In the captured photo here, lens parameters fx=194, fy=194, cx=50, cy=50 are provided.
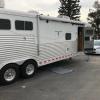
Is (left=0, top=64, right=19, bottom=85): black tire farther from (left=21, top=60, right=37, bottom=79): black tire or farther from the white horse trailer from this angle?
(left=21, top=60, right=37, bottom=79): black tire

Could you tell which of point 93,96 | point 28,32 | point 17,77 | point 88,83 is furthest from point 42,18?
point 93,96

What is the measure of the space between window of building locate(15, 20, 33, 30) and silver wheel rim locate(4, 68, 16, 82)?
5.58ft

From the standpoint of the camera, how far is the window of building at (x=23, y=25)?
764 cm

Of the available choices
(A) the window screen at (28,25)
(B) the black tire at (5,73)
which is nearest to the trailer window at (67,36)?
(A) the window screen at (28,25)

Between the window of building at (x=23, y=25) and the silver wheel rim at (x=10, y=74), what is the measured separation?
170 cm

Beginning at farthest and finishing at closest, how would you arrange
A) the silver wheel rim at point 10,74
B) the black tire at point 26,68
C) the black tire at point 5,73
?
the black tire at point 26,68 → the silver wheel rim at point 10,74 → the black tire at point 5,73

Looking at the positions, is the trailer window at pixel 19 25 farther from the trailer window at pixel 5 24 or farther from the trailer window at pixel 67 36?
the trailer window at pixel 67 36

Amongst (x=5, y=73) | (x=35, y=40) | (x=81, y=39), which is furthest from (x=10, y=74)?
(x=81, y=39)

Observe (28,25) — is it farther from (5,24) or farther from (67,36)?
(67,36)

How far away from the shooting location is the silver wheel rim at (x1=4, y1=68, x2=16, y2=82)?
24.3ft

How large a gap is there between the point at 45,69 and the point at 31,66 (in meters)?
1.92

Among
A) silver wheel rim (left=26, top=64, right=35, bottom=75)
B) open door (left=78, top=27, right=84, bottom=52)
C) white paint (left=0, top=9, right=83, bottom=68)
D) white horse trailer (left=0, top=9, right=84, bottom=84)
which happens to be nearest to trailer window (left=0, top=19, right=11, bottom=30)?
white horse trailer (left=0, top=9, right=84, bottom=84)

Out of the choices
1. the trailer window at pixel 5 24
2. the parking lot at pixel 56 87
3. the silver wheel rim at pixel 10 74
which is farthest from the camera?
the silver wheel rim at pixel 10 74

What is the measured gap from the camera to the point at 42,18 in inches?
342
